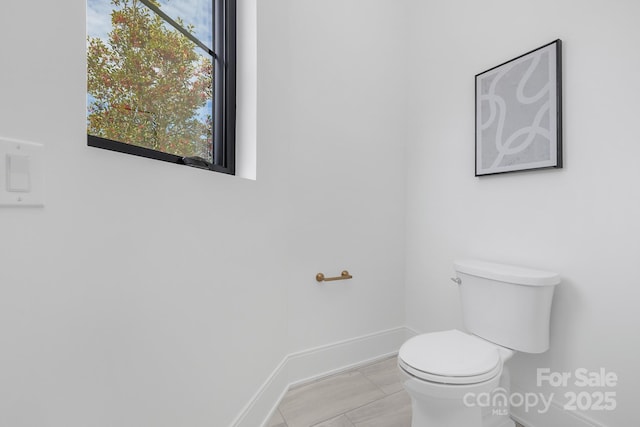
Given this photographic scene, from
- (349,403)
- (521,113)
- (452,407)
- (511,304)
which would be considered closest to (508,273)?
(511,304)

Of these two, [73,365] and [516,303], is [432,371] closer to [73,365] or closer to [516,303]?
[516,303]

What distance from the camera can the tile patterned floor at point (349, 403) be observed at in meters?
1.43

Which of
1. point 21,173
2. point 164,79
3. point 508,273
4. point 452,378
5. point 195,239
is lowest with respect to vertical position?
point 452,378

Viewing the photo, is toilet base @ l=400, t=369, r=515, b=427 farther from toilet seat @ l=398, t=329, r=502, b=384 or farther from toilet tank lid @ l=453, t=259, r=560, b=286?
toilet tank lid @ l=453, t=259, r=560, b=286

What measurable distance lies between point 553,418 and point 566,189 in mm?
1015

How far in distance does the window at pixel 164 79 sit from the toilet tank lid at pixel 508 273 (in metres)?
1.24

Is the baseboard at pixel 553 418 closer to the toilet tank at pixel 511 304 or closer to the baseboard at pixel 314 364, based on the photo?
the toilet tank at pixel 511 304

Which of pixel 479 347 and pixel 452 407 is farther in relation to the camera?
pixel 479 347

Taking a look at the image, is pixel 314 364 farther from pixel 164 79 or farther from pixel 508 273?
pixel 164 79

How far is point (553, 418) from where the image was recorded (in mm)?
1340

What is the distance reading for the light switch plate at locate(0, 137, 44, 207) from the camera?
0.48 meters

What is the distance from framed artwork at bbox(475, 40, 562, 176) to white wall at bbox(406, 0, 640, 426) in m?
0.05

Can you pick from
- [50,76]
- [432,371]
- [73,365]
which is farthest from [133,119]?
[432,371]

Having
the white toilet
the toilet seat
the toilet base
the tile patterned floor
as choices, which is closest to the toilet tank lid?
the white toilet
